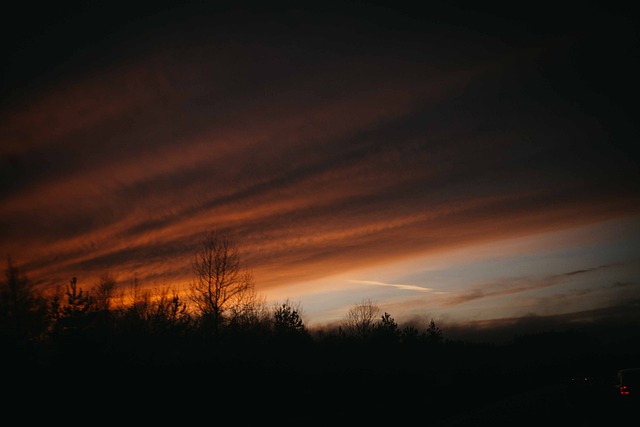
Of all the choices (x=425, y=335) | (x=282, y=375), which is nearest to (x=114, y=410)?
(x=282, y=375)

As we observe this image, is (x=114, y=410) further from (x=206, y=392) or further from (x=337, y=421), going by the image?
(x=337, y=421)

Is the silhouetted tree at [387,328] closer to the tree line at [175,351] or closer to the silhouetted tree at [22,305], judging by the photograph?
the tree line at [175,351]

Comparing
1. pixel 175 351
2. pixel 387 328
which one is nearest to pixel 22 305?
pixel 175 351

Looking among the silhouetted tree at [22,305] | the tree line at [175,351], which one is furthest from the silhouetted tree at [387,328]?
the silhouetted tree at [22,305]

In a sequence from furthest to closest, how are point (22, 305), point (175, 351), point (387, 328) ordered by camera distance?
point (387, 328), point (22, 305), point (175, 351)

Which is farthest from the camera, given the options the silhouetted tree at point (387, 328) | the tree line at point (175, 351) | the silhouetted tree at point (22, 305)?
the silhouetted tree at point (387, 328)

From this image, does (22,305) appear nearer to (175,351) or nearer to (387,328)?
(175,351)

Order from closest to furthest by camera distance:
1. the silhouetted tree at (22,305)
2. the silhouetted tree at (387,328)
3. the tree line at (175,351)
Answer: the tree line at (175,351) < the silhouetted tree at (22,305) < the silhouetted tree at (387,328)

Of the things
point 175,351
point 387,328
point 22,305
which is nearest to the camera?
point 175,351

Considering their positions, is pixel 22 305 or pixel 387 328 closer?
pixel 22 305

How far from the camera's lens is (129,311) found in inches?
2114

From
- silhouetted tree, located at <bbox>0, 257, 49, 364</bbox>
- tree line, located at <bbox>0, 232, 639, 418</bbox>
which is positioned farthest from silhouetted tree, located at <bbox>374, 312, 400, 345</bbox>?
silhouetted tree, located at <bbox>0, 257, 49, 364</bbox>

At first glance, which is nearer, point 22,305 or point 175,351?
point 175,351

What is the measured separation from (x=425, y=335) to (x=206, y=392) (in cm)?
10837
